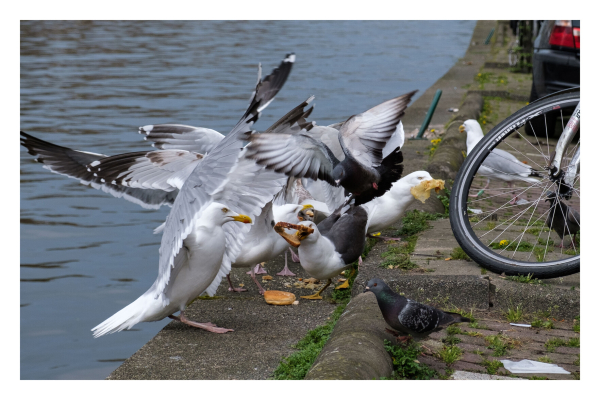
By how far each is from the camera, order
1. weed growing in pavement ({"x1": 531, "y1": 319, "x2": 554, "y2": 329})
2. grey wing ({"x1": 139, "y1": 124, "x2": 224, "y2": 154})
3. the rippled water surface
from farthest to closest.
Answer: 1. grey wing ({"x1": 139, "y1": 124, "x2": 224, "y2": 154})
2. the rippled water surface
3. weed growing in pavement ({"x1": 531, "y1": 319, "x2": 554, "y2": 329})

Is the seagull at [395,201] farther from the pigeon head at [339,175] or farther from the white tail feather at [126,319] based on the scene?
the white tail feather at [126,319]

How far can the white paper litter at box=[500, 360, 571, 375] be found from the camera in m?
2.96

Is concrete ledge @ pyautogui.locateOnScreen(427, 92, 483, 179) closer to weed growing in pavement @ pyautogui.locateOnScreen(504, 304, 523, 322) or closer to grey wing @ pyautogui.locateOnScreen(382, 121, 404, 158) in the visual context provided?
grey wing @ pyautogui.locateOnScreen(382, 121, 404, 158)

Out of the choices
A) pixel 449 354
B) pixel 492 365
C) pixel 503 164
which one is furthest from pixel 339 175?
pixel 503 164

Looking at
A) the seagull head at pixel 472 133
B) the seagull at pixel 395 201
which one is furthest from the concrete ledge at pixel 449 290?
the seagull head at pixel 472 133

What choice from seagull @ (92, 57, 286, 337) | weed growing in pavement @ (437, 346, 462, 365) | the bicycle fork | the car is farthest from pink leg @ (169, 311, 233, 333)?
the car

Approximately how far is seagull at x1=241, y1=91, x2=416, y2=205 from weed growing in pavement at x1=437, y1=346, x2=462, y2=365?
1187 millimetres

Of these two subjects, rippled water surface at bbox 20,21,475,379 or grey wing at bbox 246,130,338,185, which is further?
rippled water surface at bbox 20,21,475,379

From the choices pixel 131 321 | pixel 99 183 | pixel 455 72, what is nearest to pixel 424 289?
pixel 131 321

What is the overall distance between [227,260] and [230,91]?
285 inches

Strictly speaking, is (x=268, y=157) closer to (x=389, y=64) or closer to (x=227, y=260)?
(x=227, y=260)

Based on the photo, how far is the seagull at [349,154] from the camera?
11.9 feet

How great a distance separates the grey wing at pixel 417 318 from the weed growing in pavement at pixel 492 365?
0.26 meters

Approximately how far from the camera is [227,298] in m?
4.20
